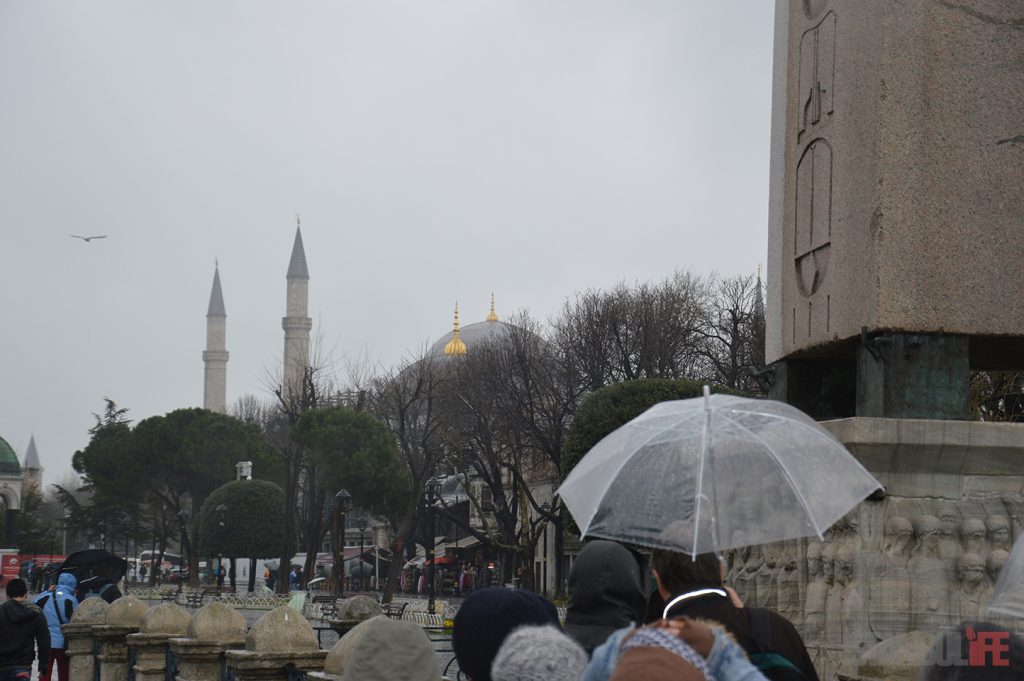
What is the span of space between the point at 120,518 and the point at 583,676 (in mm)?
60600

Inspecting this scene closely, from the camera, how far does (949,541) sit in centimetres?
776

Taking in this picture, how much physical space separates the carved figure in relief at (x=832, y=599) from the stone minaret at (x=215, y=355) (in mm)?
116006

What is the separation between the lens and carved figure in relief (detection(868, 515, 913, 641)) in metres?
7.63

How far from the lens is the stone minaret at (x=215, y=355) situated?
12375cm

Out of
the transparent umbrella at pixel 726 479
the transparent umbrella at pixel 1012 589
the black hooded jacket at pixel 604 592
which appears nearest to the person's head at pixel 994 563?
the transparent umbrella at pixel 726 479

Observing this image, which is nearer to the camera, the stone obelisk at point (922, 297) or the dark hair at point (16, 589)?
the stone obelisk at point (922, 297)

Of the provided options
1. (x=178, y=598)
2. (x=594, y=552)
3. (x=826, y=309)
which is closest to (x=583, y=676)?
(x=594, y=552)

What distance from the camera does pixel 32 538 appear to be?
250ft

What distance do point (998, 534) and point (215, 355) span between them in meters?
122

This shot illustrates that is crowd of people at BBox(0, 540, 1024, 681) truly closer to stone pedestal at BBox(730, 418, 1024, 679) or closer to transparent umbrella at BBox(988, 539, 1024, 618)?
transparent umbrella at BBox(988, 539, 1024, 618)

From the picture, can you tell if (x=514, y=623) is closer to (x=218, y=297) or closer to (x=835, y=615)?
(x=835, y=615)

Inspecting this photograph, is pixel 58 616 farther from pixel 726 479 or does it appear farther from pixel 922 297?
pixel 726 479

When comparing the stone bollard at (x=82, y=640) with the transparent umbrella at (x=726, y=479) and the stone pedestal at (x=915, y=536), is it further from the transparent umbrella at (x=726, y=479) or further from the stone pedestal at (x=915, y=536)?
the transparent umbrella at (x=726, y=479)

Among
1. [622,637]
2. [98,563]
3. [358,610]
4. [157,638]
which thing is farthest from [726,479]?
[98,563]
